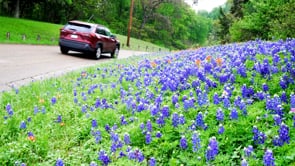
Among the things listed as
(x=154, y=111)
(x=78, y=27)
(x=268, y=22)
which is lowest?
(x=154, y=111)

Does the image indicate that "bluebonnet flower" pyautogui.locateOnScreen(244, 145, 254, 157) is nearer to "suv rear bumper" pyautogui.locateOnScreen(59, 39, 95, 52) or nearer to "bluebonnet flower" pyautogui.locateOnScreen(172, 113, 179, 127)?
"bluebonnet flower" pyautogui.locateOnScreen(172, 113, 179, 127)

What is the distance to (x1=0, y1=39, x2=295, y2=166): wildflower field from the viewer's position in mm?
3254

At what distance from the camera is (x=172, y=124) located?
3863 mm

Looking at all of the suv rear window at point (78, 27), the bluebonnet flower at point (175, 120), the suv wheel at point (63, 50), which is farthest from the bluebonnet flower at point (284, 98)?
the suv wheel at point (63, 50)

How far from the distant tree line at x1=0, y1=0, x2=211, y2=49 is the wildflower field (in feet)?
162

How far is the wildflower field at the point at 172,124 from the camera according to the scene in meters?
3.25

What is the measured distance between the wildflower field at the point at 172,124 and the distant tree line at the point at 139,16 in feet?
162

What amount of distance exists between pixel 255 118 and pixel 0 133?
121 inches

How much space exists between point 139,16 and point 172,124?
3264 inches

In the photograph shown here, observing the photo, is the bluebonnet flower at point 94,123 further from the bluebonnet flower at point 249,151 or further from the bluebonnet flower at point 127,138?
the bluebonnet flower at point 249,151

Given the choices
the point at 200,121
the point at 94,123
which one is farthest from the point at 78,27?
the point at 200,121

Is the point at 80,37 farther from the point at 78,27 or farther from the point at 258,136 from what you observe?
the point at 258,136

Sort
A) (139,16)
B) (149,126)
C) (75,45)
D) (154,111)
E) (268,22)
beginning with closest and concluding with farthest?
(149,126) < (154,111) < (75,45) < (268,22) < (139,16)

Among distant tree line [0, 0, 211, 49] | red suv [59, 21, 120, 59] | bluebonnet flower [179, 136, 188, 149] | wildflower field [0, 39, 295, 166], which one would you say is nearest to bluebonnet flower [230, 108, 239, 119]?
wildflower field [0, 39, 295, 166]
